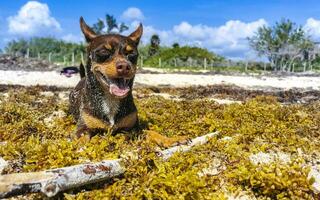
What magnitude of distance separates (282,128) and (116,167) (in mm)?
3906

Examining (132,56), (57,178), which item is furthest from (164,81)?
(57,178)

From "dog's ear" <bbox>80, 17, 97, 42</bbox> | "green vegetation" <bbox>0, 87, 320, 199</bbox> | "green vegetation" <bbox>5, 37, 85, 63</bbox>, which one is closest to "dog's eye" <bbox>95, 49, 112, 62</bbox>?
"dog's ear" <bbox>80, 17, 97, 42</bbox>

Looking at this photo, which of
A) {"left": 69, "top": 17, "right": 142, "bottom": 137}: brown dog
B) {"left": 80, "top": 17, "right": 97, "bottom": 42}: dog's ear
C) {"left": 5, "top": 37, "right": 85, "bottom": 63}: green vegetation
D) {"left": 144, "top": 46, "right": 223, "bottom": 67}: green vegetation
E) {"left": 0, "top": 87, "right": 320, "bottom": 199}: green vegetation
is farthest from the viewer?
{"left": 5, "top": 37, "right": 85, "bottom": 63}: green vegetation

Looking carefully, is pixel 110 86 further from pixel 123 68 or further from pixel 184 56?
pixel 184 56

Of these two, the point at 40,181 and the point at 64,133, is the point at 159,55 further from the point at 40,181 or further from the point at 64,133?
the point at 40,181

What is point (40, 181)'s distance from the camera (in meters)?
4.52

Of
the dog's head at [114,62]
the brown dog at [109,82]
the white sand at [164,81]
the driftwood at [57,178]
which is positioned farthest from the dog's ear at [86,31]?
the white sand at [164,81]

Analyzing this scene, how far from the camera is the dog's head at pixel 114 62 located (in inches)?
242

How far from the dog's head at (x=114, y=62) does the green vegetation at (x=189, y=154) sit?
71 centimetres

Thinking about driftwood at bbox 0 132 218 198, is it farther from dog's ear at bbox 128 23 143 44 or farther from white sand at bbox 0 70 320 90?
white sand at bbox 0 70 320 90

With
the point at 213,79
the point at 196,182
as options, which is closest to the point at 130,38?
the point at 196,182

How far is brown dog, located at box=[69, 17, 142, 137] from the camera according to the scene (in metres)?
6.30

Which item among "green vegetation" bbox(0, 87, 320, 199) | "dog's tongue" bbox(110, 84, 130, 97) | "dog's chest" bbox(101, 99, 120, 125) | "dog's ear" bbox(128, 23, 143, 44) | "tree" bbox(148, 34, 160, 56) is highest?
"tree" bbox(148, 34, 160, 56)

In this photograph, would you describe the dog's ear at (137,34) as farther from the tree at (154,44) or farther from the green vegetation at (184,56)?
the tree at (154,44)
